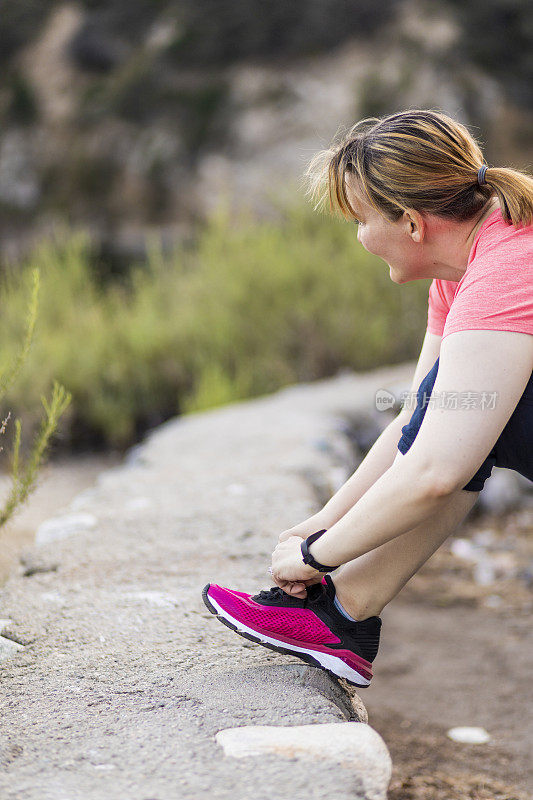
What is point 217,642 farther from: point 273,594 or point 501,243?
point 501,243

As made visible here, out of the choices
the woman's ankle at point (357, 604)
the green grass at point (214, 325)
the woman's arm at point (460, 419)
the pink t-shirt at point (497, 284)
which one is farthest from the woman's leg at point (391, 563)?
the green grass at point (214, 325)

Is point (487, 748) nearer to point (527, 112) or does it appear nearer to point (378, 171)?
point (378, 171)

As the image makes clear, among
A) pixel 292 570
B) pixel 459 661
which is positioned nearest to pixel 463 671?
pixel 459 661

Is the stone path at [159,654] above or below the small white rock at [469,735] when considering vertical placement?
above

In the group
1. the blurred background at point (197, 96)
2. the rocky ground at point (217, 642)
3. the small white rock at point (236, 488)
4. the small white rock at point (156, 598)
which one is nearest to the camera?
the rocky ground at point (217, 642)

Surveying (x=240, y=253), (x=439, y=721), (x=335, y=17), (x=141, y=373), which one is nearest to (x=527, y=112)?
(x=335, y=17)

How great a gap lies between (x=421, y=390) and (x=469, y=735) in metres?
1.12

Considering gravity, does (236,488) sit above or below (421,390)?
below

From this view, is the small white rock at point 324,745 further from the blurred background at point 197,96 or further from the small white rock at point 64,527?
the blurred background at point 197,96

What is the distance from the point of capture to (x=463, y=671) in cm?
254

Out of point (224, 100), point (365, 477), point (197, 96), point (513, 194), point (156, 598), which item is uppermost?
point (197, 96)

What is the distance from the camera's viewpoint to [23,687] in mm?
→ 1518

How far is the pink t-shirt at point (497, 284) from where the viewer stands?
1300 millimetres

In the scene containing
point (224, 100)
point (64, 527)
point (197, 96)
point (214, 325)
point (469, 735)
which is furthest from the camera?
point (197, 96)
